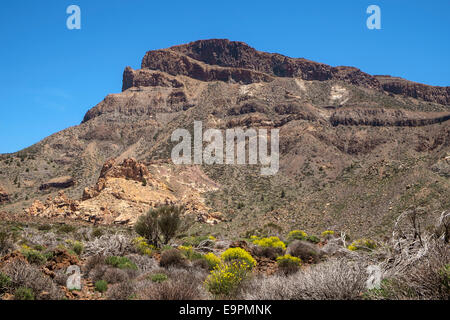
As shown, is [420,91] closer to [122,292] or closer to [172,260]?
[172,260]

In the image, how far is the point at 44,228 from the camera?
88.9 ft

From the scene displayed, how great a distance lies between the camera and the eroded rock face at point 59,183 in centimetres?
6606

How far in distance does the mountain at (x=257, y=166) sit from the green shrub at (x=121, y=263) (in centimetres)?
1247

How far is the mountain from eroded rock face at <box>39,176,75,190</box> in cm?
29

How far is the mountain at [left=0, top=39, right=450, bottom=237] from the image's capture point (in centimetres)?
4122

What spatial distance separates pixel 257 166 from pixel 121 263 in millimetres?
59848

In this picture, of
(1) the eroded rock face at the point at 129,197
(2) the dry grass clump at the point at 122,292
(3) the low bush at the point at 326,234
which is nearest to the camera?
(2) the dry grass clump at the point at 122,292

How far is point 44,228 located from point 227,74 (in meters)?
109

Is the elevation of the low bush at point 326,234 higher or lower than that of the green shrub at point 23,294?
lower

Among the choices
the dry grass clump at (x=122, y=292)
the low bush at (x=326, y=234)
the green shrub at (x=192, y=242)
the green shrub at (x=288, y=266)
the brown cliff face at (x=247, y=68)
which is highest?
the brown cliff face at (x=247, y=68)

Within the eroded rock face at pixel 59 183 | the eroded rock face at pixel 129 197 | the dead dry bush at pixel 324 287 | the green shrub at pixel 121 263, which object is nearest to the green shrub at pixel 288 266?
the green shrub at pixel 121 263

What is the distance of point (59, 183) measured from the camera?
66438 mm

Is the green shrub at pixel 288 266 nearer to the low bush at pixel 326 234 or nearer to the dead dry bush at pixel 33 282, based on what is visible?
the dead dry bush at pixel 33 282

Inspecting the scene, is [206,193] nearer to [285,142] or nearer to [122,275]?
[285,142]
